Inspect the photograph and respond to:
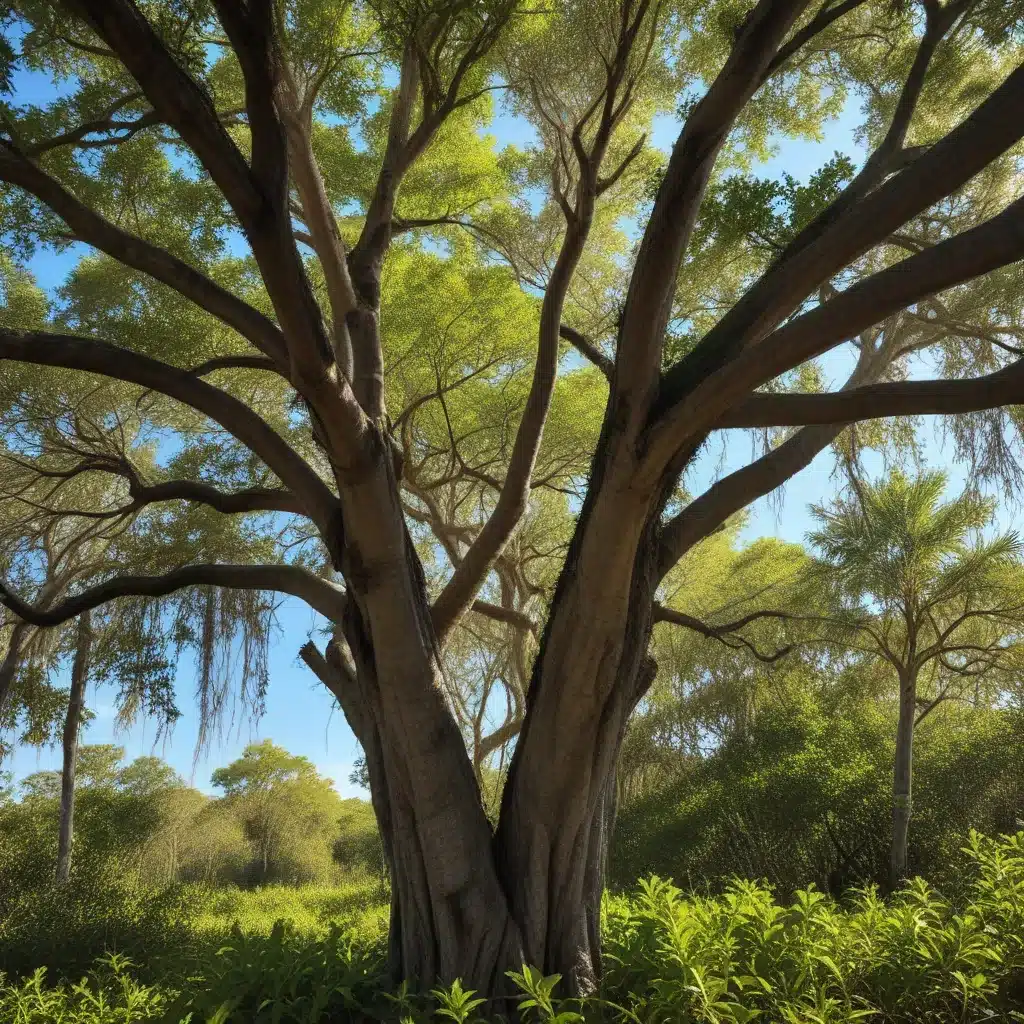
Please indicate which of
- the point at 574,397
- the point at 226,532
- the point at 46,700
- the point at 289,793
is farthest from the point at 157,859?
the point at 574,397

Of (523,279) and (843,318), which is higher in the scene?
(523,279)

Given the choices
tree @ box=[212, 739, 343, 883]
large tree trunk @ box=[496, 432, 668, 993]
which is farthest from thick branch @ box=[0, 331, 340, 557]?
tree @ box=[212, 739, 343, 883]

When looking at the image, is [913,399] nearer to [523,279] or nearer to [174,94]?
[174,94]

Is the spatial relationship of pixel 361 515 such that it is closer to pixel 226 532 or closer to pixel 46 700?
pixel 226 532

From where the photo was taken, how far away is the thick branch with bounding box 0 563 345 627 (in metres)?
3.40

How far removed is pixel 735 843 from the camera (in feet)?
30.3

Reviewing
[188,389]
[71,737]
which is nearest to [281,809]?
Result: [71,737]

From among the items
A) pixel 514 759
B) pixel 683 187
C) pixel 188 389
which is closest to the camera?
pixel 683 187

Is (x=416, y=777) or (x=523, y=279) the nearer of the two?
(x=416, y=777)

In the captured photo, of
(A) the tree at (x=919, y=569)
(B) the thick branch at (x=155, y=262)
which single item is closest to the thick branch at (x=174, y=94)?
(B) the thick branch at (x=155, y=262)

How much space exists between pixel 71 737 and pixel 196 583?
7.23 m

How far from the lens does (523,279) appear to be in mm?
7047

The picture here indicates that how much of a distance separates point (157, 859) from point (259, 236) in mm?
15922

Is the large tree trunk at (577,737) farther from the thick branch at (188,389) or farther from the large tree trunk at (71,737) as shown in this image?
the large tree trunk at (71,737)
